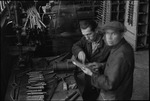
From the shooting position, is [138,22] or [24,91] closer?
[24,91]

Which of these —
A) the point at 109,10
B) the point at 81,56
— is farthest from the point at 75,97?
the point at 109,10

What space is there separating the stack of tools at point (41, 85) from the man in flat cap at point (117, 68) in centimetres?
94

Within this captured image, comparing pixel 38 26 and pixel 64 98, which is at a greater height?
pixel 38 26

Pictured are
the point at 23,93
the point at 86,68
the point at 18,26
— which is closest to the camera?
the point at 86,68

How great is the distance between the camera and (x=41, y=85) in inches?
121

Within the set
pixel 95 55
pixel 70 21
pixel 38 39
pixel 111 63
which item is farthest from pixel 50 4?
pixel 111 63

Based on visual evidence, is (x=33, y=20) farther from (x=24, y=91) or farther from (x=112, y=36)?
(x=112, y=36)

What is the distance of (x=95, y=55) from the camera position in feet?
9.82

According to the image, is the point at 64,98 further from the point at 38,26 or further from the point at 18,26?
the point at 38,26

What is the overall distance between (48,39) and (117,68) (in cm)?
309

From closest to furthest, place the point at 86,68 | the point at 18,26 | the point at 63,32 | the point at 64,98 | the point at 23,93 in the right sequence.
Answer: the point at 86,68 → the point at 64,98 → the point at 23,93 → the point at 18,26 → the point at 63,32

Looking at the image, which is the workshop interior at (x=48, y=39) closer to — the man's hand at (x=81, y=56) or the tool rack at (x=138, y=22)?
the tool rack at (x=138, y=22)

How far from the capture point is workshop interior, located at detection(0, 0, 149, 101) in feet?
10.1

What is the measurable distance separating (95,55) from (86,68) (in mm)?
709
